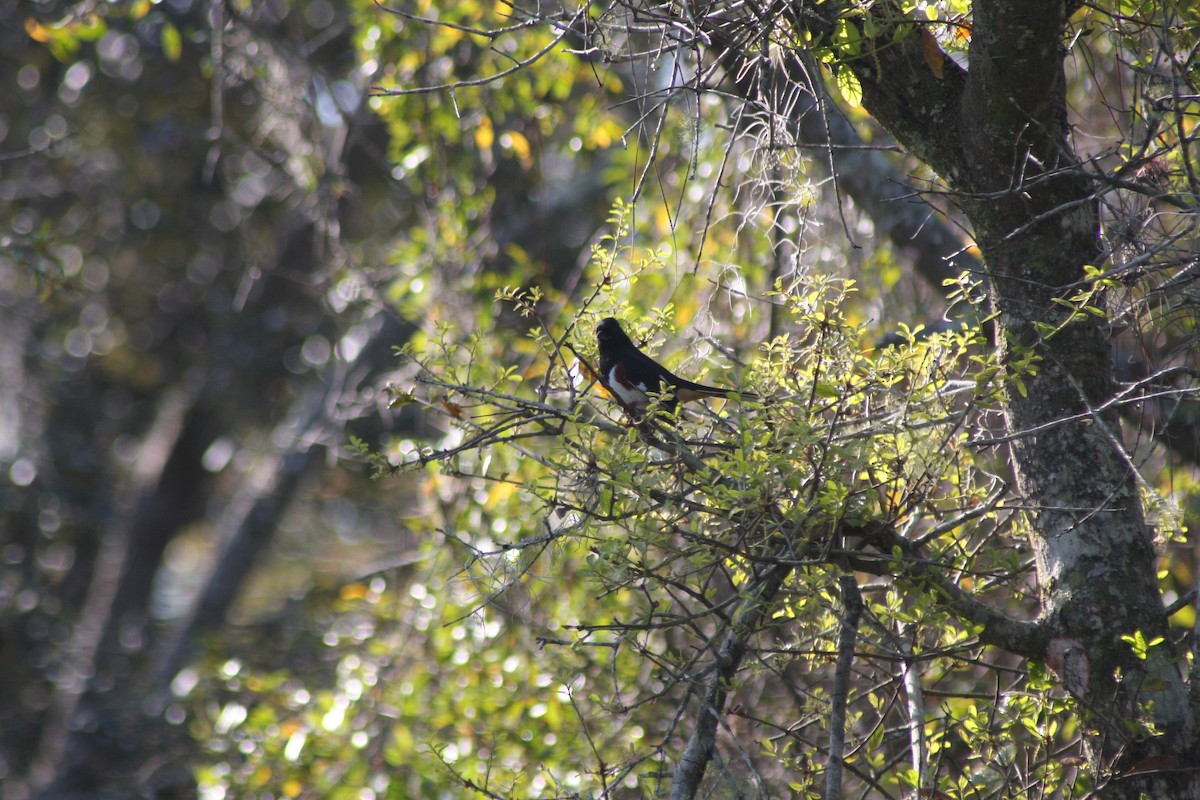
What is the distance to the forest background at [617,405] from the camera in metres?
2.65

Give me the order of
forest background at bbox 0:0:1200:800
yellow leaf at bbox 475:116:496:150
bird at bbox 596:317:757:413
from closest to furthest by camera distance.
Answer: forest background at bbox 0:0:1200:800, bird at bbox 596:317:757:413, yellow leaf at bbox 475:116:496:150

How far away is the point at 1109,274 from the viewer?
A: 2320 mm

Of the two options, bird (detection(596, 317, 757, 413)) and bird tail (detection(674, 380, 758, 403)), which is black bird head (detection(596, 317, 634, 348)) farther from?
bird tail (detection(674, 380, 758, 403))

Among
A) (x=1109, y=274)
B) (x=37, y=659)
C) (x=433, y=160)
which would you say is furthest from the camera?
(x=37, y=659)

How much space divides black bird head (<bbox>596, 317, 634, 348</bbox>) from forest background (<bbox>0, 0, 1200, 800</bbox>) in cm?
19

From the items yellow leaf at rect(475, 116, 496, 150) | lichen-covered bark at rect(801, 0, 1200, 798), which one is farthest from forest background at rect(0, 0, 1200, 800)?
yellow leaf at rect(475, 116, 496, 150)

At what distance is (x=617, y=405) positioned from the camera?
314cm

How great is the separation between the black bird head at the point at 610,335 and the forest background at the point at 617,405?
19cm

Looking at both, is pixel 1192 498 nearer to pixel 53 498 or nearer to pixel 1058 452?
pixel 1058 452

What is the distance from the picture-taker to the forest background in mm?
2652

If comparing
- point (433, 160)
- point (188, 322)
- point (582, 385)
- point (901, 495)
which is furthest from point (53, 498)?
point (901, 495)

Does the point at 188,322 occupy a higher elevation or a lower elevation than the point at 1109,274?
higher

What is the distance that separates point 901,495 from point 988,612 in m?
0.35

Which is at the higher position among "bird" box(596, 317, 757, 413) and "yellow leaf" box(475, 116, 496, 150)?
"yellow leaf" box(475, 116, 496, 150)
